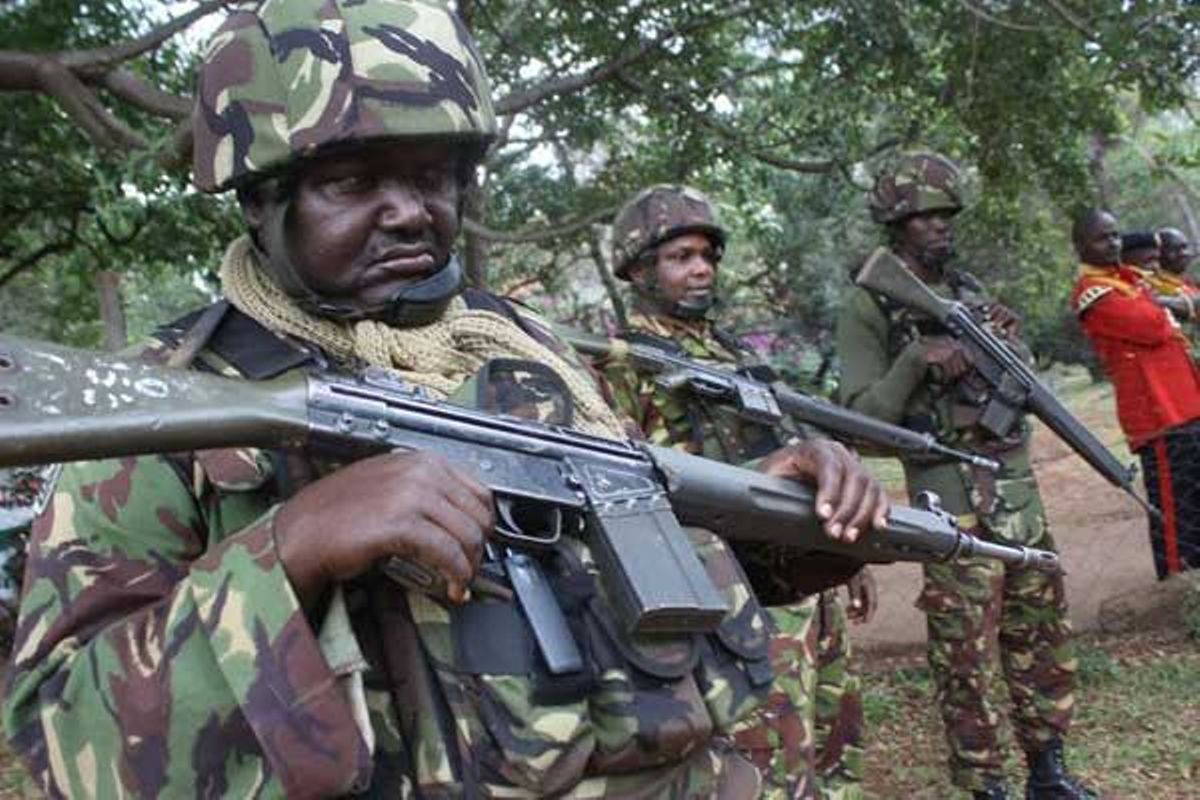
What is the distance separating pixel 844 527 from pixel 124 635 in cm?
84

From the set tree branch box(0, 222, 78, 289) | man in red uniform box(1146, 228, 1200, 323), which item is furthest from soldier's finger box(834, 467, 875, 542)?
tree branch box(0, 222, 78, 289)

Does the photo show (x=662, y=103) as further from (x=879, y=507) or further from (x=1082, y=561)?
(x=879, y=507)

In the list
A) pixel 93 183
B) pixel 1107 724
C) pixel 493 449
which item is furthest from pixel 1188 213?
pixel 493 449

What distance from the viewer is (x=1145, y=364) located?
5.20 m

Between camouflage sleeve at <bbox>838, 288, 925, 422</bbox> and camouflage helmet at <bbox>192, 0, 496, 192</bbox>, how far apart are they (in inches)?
109

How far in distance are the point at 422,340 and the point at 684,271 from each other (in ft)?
7.72

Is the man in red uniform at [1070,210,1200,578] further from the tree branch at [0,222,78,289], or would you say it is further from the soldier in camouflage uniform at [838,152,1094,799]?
the tree branch at [0,222,78,289]

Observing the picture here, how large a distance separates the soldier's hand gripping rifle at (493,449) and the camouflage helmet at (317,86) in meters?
0.28

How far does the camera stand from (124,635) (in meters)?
1.05

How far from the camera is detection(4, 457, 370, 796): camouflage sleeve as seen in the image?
100 centimetres

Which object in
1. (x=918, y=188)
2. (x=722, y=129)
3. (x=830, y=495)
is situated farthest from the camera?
(x=722, y=129)

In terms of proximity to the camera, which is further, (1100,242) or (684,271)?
(1100,242)

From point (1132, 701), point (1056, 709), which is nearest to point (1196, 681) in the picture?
point (1132, 701)

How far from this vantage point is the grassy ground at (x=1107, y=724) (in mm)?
4105
